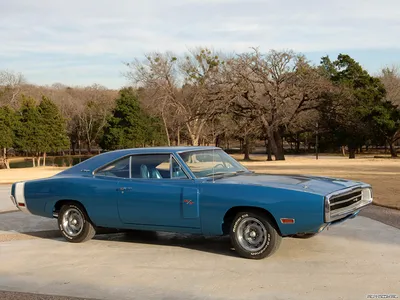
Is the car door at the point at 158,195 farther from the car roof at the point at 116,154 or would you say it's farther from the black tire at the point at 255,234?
the black tire at the point at 255,234

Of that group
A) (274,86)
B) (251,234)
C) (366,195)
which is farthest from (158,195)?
(274,86)

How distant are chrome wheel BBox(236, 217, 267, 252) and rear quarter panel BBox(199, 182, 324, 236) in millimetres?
253

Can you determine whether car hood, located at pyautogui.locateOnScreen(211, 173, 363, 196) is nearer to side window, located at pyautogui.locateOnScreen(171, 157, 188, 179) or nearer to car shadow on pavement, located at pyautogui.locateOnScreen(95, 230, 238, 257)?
side window, located at pyautogui.locateOnScreen(171, 157, 188, 179)

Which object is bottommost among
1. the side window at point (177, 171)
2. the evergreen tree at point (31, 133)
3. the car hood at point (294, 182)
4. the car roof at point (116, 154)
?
the car hood at point (294, 182)

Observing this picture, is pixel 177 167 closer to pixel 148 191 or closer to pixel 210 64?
pixel 148 191

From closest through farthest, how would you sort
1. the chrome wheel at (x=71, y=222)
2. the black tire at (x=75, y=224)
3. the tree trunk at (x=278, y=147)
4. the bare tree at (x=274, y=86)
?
the black tire at (x=75, y=224)
the chrome wheel at (x=71, y=222)
the bare tree at (x=274, y=86)
the tree trunk at (x=278, y=147)

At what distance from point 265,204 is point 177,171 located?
4.80 ft

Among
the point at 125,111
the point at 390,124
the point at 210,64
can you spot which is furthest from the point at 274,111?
the point at 125,111

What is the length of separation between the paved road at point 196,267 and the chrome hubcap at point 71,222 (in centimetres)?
25

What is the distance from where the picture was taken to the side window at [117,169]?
6.85 metres

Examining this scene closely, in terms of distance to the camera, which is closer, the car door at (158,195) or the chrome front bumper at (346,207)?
the chrome front bumper at (346,207)

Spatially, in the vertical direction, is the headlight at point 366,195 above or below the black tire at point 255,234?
above

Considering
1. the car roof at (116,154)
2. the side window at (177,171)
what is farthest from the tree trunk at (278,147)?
the side window at (177,171)

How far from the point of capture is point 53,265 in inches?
234
